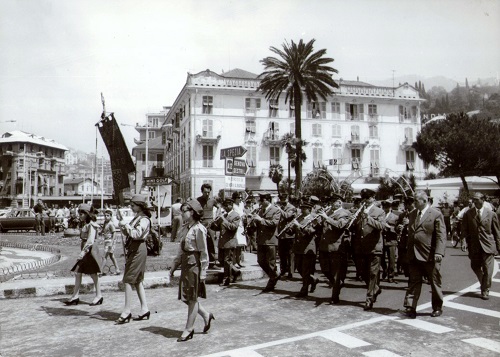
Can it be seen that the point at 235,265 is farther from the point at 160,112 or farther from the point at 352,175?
the point at 160,112

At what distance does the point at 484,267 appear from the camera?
9016 millimetres

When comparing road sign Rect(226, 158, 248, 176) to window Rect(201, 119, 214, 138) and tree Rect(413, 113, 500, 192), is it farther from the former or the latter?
window Rect(201, 119, 214, 138)

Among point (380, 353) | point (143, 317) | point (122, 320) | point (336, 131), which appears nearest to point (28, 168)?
point (336, 131)

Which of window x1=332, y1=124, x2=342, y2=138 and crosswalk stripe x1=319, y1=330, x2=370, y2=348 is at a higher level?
window x1=332, y1=124, x2=342, y2=138

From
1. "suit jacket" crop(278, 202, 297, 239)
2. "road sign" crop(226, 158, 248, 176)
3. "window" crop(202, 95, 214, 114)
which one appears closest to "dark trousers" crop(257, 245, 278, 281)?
"suit jacket" crop(278, 202, 297, 239)

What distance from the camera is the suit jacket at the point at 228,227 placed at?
10.3 meters

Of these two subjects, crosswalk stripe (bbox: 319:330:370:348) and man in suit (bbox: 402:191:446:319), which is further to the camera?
man in suit (bbox: 402:191:446:319)

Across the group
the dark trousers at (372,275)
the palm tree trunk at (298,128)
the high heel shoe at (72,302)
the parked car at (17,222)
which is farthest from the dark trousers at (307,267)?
the parked car at (17,222)

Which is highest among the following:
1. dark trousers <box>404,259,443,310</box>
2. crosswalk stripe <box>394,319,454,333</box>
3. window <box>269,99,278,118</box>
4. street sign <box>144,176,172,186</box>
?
window <box>269,99,278,118</box>

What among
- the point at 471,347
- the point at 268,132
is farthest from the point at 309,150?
the point at 471,347

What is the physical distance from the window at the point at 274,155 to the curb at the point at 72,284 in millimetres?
42020

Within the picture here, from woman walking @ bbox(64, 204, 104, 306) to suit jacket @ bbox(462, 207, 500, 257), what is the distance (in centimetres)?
734

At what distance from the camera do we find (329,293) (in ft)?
31.4

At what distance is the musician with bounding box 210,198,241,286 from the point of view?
10.3 metres
